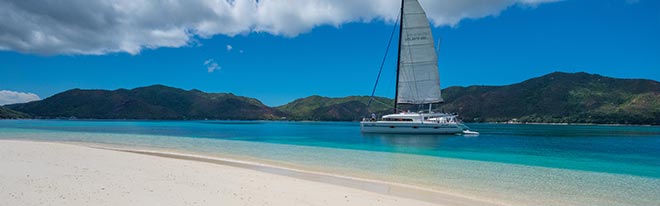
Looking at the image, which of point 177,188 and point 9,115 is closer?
point 177,188

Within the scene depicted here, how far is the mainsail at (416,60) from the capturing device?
45062 millimetres

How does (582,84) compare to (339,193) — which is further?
(582,84)

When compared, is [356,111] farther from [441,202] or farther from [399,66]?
[441,202]

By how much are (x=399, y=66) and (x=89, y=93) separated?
667ft

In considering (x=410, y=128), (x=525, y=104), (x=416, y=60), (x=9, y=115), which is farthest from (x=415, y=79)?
(x=9, y=115)

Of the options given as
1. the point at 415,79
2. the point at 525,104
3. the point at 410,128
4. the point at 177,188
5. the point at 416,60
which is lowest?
the point at 177,188

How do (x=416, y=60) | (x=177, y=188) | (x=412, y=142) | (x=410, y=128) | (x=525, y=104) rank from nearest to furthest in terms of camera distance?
(x=177, y=188) < (x=412, y=142) < (x=410, y=128) < (x=416, y=60) < (x=525, y=104)

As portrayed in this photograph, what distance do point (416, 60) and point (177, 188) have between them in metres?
40.1

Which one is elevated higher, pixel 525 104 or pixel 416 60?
pixel 416 60

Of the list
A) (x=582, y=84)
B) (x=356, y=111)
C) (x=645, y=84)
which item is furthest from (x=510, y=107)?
(x=356, y=111)

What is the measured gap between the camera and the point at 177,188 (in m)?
8.92

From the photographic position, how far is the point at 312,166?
1603 cm

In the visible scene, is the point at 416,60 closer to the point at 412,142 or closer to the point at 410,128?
the point at 410,128

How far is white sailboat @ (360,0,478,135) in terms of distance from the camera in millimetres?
44312
